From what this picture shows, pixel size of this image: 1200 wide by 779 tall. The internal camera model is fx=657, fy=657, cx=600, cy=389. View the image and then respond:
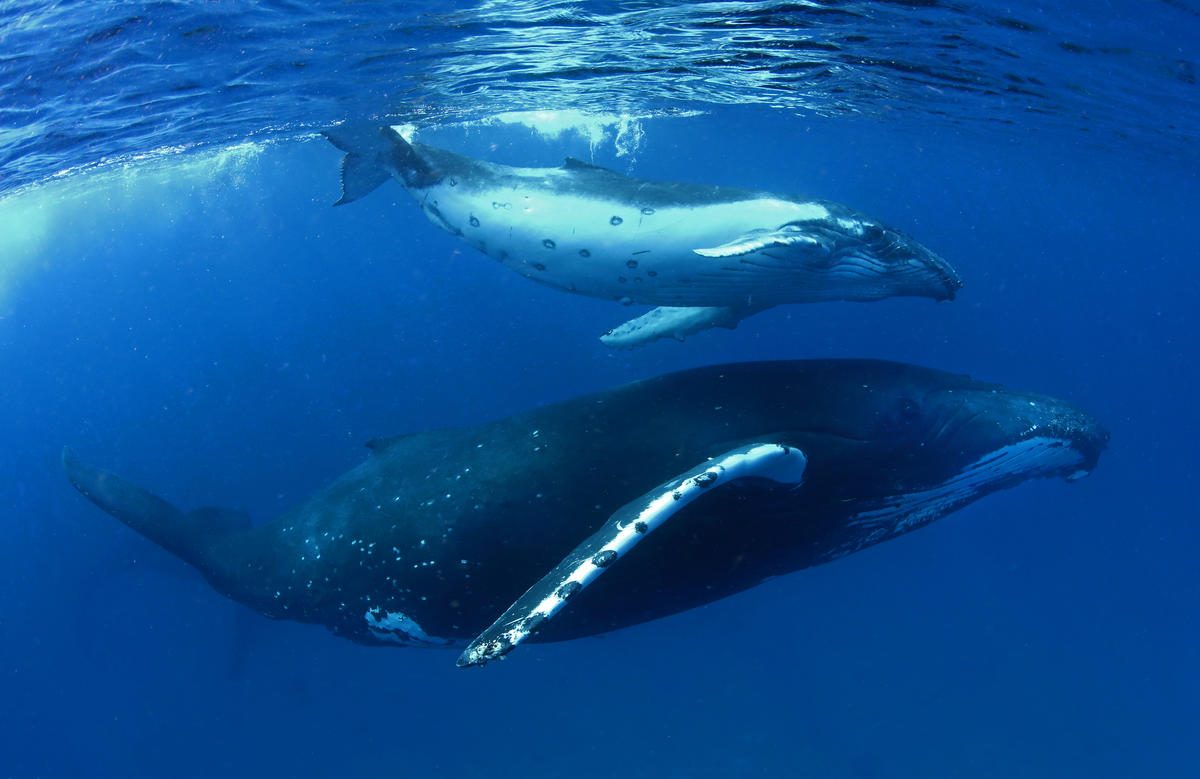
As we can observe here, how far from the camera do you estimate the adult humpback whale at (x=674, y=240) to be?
6293mm

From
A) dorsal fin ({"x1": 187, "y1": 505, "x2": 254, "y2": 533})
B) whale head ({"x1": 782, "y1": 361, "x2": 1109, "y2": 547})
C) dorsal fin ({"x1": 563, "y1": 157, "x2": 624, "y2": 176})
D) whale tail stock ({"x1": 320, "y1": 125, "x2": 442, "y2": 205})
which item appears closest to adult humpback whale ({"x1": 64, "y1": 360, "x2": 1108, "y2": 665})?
whale head ({"x1": 782, "y1": 361, "x2": 1109, "y2": 547})

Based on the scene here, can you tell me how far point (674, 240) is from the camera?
6.51 meters

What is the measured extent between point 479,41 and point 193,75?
511 cm

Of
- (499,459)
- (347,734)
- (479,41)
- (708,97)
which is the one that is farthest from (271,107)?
(347,734)

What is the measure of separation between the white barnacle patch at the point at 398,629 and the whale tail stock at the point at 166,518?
315 cm

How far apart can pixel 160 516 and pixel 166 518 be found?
4.5 inches

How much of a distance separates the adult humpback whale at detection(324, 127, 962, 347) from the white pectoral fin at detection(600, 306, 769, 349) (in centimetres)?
5

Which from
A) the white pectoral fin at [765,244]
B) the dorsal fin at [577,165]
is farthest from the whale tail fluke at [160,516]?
the white pectoral fin at [765,244]

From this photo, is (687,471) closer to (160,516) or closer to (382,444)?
(382,444)

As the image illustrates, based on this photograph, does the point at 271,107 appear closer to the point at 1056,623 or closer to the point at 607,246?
the point at 607,246

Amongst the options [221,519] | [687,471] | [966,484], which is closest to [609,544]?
[687,471]

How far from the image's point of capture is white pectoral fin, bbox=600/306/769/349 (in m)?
7.92

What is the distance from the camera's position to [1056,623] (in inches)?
1152

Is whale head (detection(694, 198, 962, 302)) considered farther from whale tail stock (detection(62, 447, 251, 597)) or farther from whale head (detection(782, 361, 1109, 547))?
whale tail stock (detection(62, 447, 251, 597))
